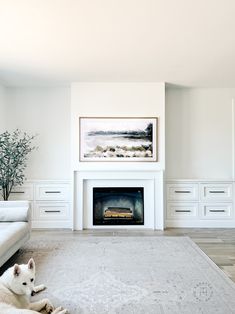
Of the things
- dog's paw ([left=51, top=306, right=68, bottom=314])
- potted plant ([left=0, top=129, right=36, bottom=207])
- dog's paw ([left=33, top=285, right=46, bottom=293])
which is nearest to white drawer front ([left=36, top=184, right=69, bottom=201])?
potted plant ([left=0, top=129, right=36, bottom=207])

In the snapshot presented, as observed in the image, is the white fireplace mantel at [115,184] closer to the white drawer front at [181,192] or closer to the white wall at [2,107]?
the white drawer front at [181,192]

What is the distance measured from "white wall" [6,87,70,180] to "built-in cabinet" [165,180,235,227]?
197 centimetres

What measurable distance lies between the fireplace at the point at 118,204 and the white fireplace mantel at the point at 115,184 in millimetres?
98

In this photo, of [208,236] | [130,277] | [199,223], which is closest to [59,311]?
[130,277]

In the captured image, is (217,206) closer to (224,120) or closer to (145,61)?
(224,120)

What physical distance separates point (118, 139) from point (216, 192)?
6.40ft

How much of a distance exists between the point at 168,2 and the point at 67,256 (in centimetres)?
291

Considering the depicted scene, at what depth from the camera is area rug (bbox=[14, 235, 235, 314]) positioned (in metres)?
2.38

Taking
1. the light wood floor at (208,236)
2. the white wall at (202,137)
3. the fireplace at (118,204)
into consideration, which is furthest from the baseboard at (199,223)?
the white wall at (202,137)

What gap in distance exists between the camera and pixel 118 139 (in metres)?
5.15

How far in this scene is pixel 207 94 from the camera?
17.9 feet

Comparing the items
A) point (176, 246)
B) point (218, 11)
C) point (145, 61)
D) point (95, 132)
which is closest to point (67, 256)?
point (176, 246)

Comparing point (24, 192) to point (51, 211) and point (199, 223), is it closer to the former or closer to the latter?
point (51, 211)

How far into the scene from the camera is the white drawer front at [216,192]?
518 cm
